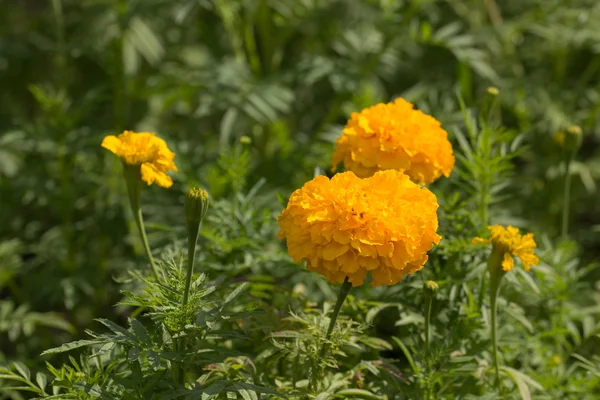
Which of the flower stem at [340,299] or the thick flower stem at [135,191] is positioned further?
the thick flower stem at [135,191]

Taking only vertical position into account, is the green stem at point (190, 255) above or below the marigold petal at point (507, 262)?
above

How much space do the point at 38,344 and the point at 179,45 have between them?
1.56 meters

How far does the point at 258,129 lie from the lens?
285cm

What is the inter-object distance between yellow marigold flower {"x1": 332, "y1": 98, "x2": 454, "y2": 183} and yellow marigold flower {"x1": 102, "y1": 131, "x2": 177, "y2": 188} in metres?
0.37

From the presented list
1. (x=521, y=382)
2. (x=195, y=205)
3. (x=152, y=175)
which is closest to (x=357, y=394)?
(x=521, y=382)

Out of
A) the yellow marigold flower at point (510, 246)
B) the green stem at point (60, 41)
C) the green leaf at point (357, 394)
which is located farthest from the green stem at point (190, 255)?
the green stem at point (60, 41)

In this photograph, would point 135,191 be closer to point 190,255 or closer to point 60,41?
point 190,255

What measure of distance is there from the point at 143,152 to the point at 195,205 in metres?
0.24

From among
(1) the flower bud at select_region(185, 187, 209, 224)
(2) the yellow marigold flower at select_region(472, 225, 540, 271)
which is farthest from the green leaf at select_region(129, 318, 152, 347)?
(2) the yellow marigold flower at select_region(472, 225, 540, 271)

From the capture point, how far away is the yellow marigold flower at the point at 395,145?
4.88 feet

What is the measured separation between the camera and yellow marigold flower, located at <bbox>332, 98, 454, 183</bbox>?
1487 millimetres

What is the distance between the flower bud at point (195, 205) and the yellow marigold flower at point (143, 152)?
194mm

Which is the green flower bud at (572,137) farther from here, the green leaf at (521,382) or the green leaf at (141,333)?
the green leaf at (141,333)

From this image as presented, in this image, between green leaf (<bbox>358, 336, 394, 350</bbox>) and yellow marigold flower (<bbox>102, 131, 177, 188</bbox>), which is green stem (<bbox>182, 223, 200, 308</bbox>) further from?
green leaf (<bbox>358, 336, 394, 350</bbox>)
